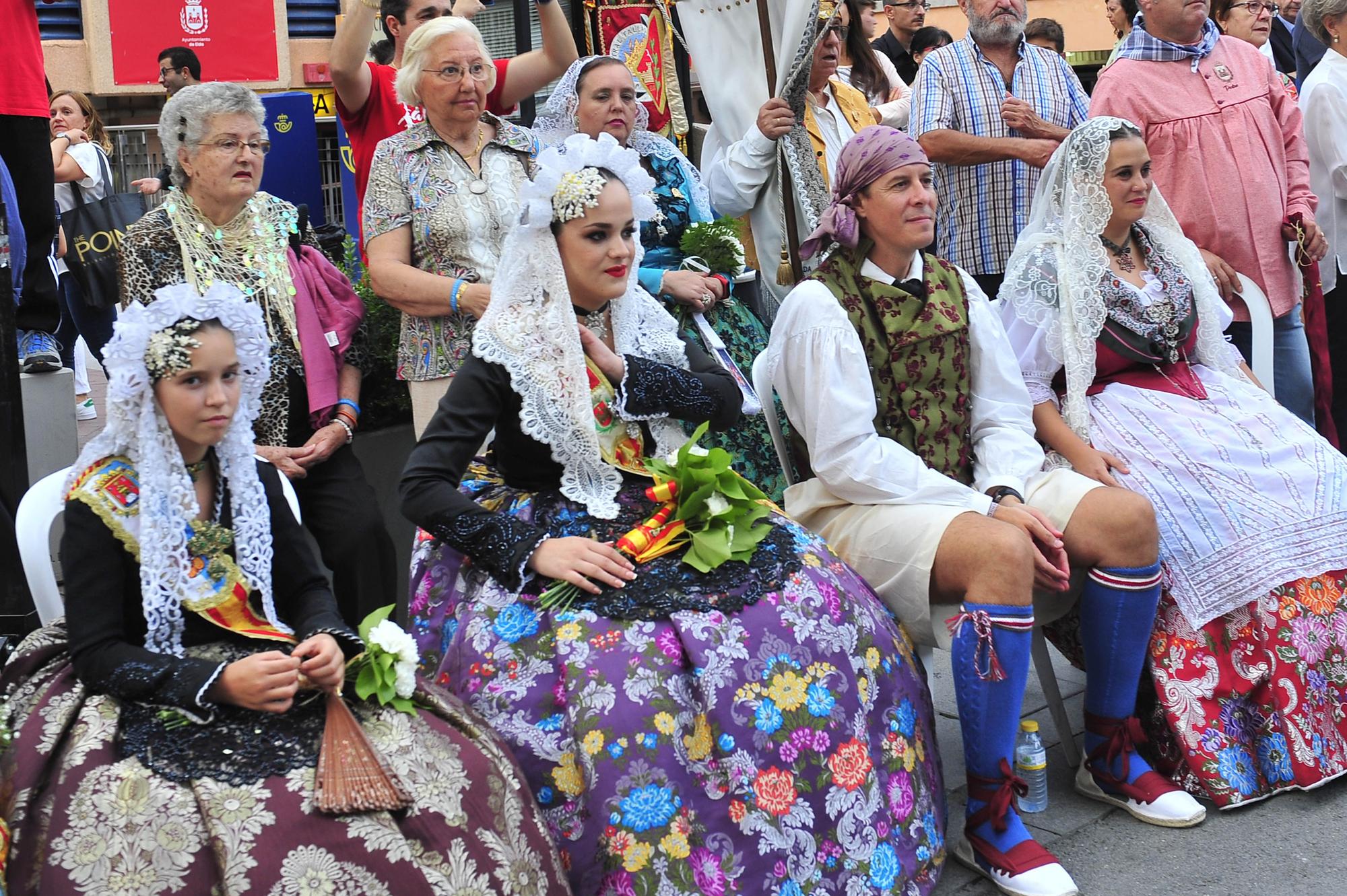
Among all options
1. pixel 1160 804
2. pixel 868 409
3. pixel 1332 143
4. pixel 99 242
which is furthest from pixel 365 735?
pixel 1332 143

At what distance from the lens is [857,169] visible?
3.76 meters

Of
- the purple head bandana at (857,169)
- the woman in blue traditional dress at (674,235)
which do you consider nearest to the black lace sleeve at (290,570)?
the woman in blue traditional dress at (674,235)

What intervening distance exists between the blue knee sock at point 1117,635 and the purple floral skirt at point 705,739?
0.79 meters

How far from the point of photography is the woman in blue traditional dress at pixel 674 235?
430cm

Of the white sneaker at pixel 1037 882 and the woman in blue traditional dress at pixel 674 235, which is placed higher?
the woman in blue traditional dress at pixel 674 235

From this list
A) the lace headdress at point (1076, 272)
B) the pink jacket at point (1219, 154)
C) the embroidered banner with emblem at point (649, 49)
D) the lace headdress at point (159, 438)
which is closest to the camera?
the lace headdress at point (159, 438)

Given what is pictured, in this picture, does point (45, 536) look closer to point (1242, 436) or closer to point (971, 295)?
point (971, 295)

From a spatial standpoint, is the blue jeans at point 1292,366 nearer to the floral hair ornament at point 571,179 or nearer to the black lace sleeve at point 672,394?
the black lace sleeve at point 672,394

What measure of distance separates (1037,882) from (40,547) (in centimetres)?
228

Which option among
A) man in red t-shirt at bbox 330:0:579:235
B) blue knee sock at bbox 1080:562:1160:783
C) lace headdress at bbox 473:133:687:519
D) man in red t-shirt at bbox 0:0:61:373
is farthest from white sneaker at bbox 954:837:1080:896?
man in red t-shirt at bbox 0:0:61:373

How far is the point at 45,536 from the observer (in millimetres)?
2959

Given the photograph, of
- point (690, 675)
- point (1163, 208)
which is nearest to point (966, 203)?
point (1163, 208)

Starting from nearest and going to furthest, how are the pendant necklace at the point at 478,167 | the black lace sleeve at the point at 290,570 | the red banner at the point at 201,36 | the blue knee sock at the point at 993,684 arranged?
the black lace sleeve at the point at 290,570 → the blue knee sock at the point at 993,684 → the pendant necklace at the point at 478,167 → the red banner at the point at 201,36

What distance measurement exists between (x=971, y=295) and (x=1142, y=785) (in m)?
1.37
